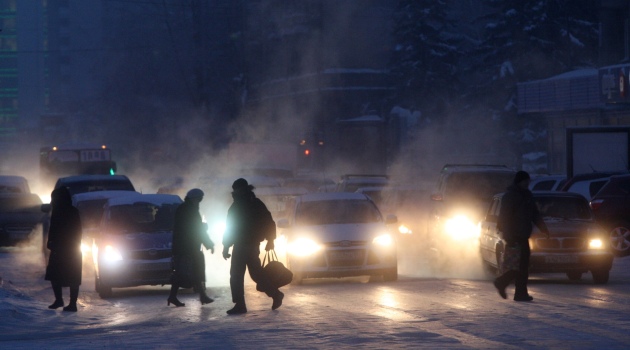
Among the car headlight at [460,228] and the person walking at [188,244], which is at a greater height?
the car headlight at [460,228]

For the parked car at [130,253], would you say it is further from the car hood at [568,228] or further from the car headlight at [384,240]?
the car hood at [568,228]

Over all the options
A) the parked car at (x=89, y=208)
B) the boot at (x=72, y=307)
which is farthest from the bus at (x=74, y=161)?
the boot at (x=72, y=307)

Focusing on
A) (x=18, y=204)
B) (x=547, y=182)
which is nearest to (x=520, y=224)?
(x=547, y=182)

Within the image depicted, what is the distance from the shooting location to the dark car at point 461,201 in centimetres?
2550

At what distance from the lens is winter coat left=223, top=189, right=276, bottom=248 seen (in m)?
15.7

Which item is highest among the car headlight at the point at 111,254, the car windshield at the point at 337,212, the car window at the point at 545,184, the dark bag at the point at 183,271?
the car window at the point at 545,184

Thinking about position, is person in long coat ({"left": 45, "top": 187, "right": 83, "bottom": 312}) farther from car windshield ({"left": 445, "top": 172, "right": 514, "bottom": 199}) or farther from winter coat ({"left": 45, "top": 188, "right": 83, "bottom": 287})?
car windshield ({"left": 445, "top": 172, "right": 514, "bottom": 199})

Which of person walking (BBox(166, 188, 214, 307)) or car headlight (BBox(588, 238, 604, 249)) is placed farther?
car headlight (BBox(588, 238, 604, 249))

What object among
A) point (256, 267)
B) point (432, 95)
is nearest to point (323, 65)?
point (432, 95)

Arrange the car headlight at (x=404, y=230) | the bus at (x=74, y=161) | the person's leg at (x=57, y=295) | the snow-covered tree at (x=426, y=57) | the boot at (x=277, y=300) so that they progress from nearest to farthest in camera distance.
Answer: the boot at (x=277, y=300), the person's leg at (x=57, y=295), the car headlight at (x=404, y=230), the bus at (x=74, y=161), the snow-covered tree at (x=426, y=57)

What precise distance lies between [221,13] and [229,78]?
243 inches

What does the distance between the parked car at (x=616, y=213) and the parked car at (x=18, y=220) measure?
1576 cm

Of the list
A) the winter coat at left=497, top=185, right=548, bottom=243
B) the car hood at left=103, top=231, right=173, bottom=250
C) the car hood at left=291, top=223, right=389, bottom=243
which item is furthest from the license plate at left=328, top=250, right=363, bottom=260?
the winter coat at left=497, top=185, right=548, bottom=243

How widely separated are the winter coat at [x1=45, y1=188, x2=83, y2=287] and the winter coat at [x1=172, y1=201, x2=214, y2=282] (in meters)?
1.44
